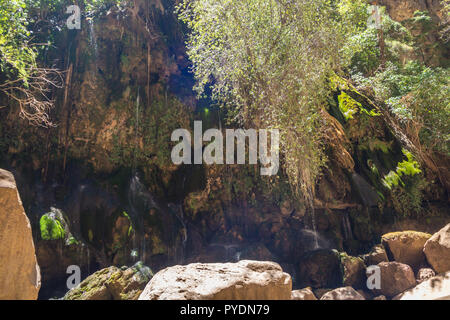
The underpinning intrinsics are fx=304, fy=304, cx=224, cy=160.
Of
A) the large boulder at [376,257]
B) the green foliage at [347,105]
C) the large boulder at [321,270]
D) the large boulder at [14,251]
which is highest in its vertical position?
the green foliage at [347,105]

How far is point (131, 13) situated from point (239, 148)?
251 inches

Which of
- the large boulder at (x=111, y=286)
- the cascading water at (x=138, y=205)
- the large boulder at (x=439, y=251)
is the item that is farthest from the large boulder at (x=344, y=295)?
the cascading water at (x=138, y=205)

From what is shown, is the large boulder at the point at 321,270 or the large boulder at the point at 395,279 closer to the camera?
the large boulder at the point at 395,279

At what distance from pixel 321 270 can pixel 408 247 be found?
86.4 inches

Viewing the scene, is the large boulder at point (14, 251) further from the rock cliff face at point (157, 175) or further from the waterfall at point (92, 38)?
the waterfall at point (92, 38)

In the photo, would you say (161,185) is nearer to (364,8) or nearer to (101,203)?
(101,203)

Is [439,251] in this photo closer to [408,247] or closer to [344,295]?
[408,247]

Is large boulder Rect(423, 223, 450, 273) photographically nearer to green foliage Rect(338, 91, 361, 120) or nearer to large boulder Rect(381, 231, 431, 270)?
large boulder Rect(381, 231, 431, 270)

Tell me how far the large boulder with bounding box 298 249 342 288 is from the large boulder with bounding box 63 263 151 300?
433 cm

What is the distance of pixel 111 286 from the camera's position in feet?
19.6

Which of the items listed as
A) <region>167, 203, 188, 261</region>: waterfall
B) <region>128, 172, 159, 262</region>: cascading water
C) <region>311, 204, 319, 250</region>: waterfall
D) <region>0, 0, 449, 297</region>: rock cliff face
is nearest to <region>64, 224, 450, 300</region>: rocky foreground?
<region>311, 204, 319, 250</region>: waterfall

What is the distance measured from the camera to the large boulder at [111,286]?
5848 mm

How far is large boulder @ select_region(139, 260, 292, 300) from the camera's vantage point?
3238 mm

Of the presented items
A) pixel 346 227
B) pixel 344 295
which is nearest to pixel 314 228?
pixel 346 227
